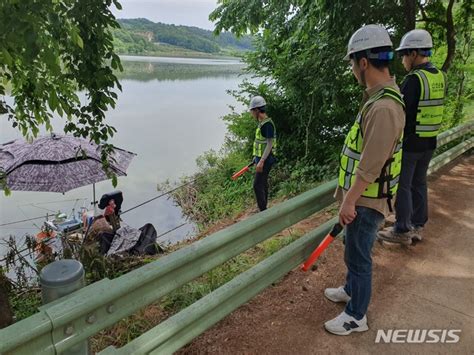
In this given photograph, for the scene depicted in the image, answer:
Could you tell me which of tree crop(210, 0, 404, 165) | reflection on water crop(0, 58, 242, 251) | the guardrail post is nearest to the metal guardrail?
the guardrail post

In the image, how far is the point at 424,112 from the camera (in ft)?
10.8

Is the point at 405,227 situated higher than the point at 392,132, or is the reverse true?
the point at 392,132

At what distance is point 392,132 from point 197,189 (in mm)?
10914

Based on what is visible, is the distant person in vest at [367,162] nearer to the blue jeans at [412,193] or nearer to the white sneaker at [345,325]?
the white sneaker at [345,325]

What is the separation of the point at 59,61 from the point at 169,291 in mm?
1805

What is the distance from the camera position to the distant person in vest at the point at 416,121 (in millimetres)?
3225

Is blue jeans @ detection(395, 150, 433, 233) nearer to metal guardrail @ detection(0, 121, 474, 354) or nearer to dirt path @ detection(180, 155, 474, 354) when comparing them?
dirt path @ detection(180, 155, 474, 354)

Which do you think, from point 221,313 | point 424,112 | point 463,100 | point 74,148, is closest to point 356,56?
point 424,112

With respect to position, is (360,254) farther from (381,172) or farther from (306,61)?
(306,61)

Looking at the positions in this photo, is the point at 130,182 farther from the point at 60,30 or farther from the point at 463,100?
the point at 60,30

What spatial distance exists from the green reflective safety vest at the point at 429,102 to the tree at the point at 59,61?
256cm

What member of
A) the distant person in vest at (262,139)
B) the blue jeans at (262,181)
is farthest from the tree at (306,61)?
the blue jeans at (262,181)

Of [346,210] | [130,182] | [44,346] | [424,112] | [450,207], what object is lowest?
[130,182]
